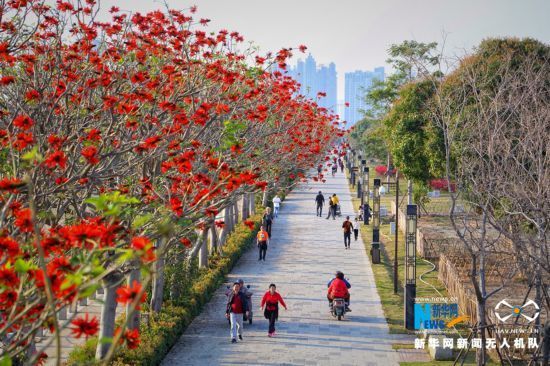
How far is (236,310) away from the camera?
13.2 metres

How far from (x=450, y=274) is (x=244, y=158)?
583cm

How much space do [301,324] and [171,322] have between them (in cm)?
285

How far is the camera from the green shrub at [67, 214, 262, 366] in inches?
435

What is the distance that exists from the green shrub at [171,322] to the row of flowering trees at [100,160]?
15.7 inches

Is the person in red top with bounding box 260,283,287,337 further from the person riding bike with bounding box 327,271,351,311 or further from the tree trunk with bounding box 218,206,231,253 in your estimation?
the tree trunk with bounding box 218,206,231,253

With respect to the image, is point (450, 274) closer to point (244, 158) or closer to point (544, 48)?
point (244, 158)

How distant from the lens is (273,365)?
472 inches

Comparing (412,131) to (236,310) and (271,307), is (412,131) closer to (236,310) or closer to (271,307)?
(271,307)

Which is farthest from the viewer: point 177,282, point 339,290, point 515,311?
point 177,282

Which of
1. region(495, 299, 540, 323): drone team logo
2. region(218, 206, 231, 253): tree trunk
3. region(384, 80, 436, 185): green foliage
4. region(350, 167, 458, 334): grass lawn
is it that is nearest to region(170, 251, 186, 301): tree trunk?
region(350, 167, 458, 334): grass lawn

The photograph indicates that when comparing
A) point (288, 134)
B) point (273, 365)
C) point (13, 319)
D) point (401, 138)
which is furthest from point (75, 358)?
point (401, 138)

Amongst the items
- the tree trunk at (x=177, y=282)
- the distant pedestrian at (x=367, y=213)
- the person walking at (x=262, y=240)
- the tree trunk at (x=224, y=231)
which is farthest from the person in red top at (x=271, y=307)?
the distant pedestrian at (x=367, y=213)

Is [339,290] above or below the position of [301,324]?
above

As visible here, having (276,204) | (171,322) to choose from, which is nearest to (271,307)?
(171,322)
